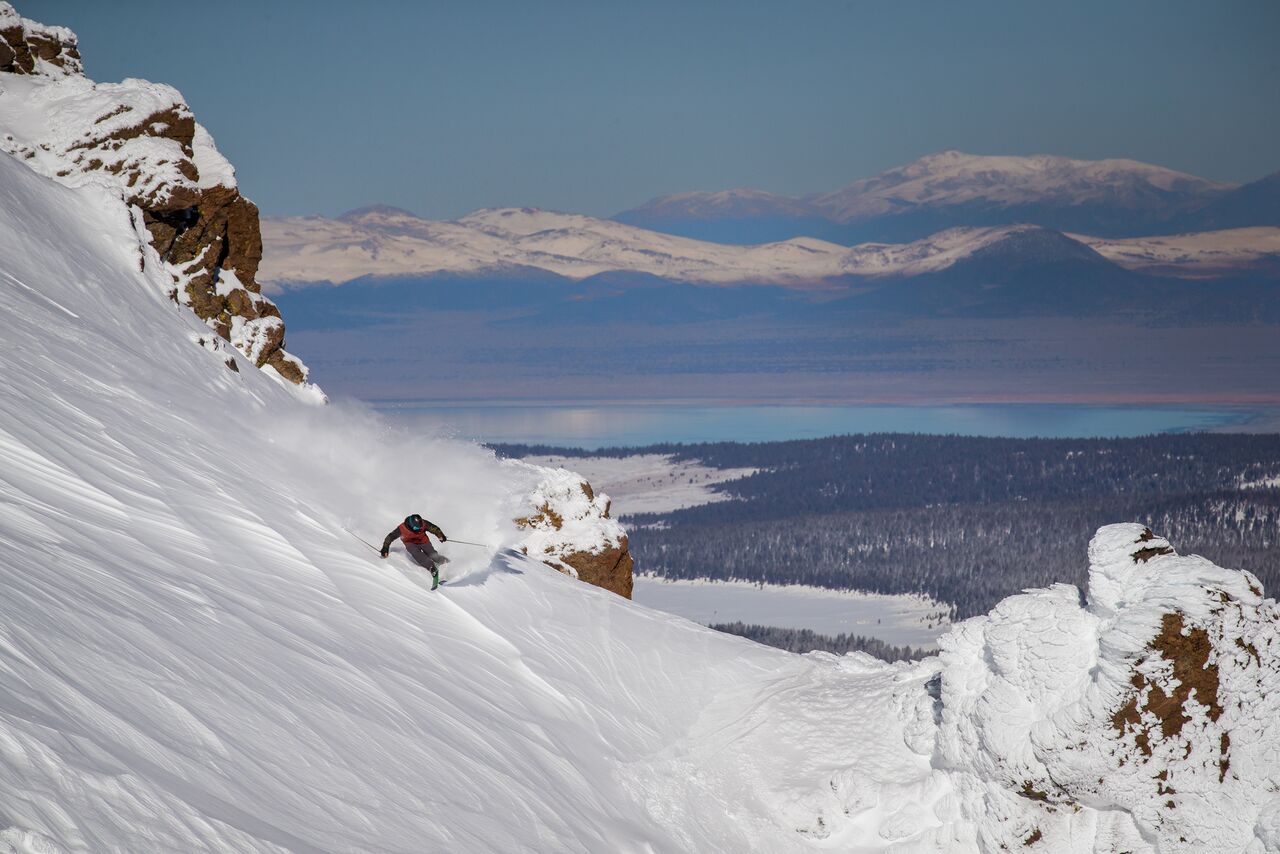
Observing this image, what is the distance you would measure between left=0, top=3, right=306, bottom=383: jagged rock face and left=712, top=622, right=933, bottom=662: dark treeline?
100 m

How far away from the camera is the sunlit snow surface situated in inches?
489

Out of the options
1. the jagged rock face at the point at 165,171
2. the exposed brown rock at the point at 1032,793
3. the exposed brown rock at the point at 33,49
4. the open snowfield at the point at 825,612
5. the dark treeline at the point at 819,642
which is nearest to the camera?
the exposed brown rock at the point at 1032,793

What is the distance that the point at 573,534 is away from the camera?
37094 millimetres

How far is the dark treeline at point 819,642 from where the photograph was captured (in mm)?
137625

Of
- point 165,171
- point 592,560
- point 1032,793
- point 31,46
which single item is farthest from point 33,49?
point 1032,793

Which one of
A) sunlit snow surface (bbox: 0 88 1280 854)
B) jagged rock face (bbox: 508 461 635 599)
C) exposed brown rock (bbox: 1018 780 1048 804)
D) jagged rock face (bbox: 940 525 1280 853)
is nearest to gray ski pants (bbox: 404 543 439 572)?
sunlit snow surface (bbox: 0 88 1280 854)

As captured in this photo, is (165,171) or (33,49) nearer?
(165,171)

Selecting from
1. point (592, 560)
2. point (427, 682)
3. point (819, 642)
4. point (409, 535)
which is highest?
point (409, 535)

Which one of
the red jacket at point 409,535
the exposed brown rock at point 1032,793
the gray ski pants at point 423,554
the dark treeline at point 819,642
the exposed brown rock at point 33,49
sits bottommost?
the dark treeline at point 819,642

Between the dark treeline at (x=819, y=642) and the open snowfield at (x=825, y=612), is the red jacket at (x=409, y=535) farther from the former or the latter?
the open snowfield at (x=825, y=612)

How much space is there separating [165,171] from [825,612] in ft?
517

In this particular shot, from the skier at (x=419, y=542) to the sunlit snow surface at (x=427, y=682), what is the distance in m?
0.47

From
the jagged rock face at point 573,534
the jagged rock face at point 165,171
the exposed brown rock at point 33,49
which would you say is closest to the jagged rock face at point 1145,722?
the jagged rock face at point 573,534

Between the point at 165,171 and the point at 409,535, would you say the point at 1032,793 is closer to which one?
the point at 409,535
